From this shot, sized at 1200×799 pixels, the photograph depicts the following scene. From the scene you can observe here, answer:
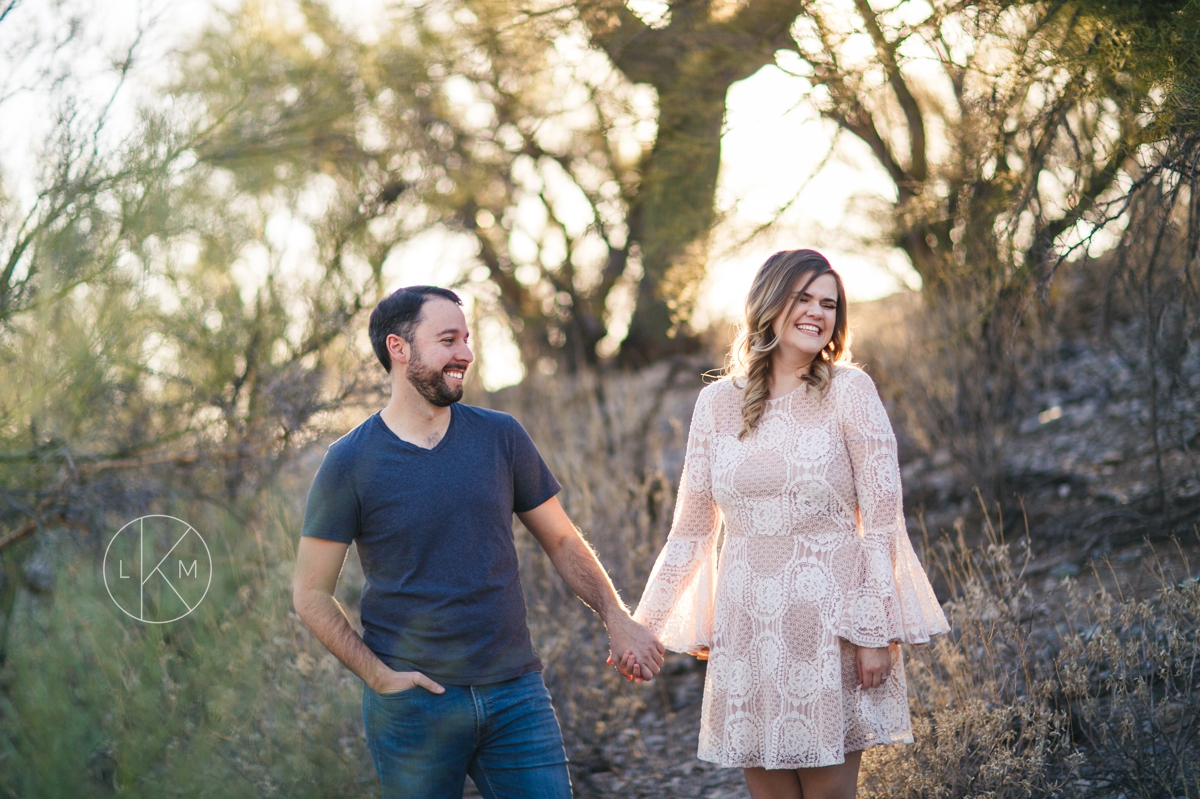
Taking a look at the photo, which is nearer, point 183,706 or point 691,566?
point 691,566

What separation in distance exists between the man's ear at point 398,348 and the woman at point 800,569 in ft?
3.00

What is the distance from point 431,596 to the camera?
266cm

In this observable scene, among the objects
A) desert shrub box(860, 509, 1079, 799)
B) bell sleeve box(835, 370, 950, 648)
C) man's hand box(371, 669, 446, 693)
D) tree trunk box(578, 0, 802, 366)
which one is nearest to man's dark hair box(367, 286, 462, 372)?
man's hand box(371, 669, 446, 693)

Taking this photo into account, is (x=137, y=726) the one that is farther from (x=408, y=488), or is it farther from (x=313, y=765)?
(x=408, y=488)

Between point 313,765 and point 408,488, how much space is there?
1.99m

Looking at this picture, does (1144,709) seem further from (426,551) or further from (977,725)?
(426,551)

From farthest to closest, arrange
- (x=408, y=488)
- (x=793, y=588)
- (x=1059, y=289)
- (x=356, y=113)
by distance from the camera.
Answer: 1. (x=356, y=113)
2. (x=1059, y=289)
3. (x=793, y=588)
4. (x=408, y=488)

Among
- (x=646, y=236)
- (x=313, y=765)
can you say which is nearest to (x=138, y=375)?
(x=313, y=765)

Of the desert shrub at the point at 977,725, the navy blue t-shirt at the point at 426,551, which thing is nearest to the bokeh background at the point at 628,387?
the desert shrub at the point at 977,725

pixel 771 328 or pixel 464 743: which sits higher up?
pixel 771 328

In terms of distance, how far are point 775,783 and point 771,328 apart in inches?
51.2

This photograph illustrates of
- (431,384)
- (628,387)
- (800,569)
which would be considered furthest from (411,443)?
(628,387)

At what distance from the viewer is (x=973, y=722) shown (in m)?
3.51

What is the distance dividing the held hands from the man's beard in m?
0.80
